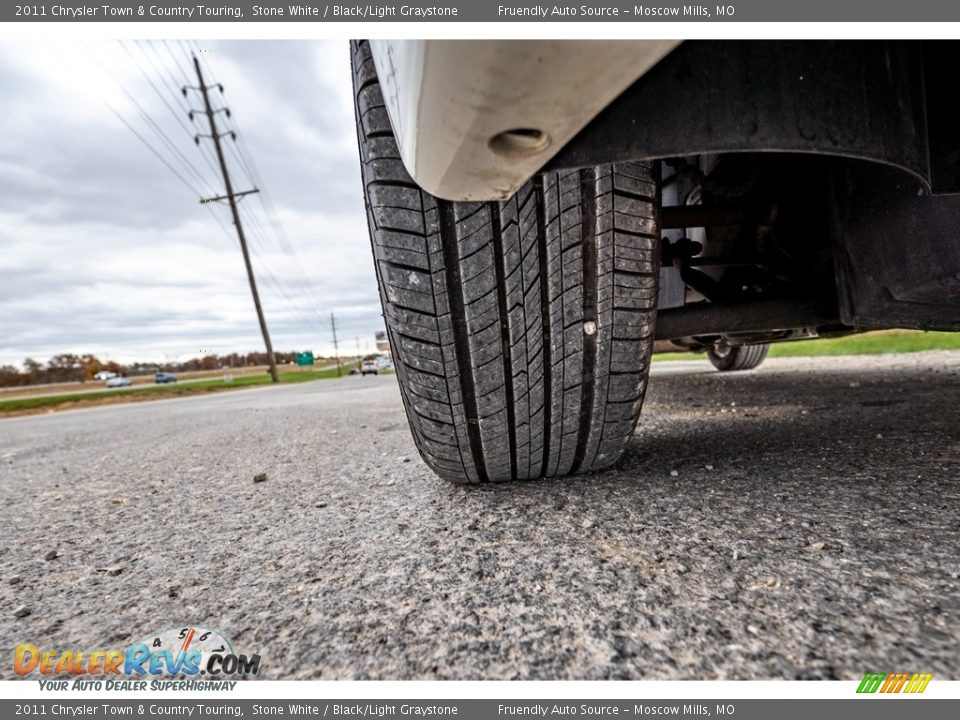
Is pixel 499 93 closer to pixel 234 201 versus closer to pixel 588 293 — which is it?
pixel 588 293

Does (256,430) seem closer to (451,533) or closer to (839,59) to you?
(451,533)

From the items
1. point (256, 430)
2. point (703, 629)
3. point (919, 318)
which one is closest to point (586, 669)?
point (703, 629)

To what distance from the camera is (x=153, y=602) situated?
0.70 metres

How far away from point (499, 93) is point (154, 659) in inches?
28.0

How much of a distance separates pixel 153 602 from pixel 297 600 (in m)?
0.22

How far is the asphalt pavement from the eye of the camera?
510 millimetres

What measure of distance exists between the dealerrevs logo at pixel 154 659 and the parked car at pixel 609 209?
0.51 m

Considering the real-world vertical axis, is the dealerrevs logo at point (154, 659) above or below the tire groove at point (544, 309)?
below

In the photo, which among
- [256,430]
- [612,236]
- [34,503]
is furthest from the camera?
[256,430]

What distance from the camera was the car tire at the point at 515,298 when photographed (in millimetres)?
810

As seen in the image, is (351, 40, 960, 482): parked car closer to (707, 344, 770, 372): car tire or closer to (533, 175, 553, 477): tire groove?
(533, 175, 553, 477): tire groove
